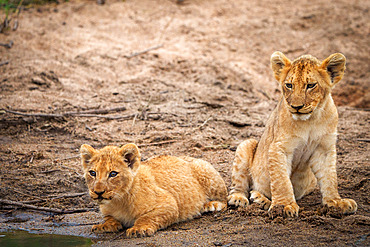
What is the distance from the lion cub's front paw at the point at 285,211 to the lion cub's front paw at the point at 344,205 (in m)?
0.41

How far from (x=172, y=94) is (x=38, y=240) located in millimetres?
4935

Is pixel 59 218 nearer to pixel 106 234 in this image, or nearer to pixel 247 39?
pixel 106 234

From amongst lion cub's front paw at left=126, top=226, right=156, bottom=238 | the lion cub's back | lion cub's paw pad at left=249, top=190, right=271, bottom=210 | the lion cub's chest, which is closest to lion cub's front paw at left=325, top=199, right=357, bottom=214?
the lion cub's chest

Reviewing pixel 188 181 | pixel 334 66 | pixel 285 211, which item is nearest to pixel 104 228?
pixel 188 181

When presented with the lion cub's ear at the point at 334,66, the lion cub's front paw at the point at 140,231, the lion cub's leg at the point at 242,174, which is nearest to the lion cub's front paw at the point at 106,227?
the lion cub's front paw at the point at 140,231

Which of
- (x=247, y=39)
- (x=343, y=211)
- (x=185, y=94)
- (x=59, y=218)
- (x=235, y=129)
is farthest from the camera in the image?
(x=247, y=39)

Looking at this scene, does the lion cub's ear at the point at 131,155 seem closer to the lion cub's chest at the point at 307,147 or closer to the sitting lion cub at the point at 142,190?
the sitting lion cub at the point at 142,190

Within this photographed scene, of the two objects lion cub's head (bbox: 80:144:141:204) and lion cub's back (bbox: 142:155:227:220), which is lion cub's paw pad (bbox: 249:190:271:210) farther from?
lion cub's head (bbox: 80:144:141:204)

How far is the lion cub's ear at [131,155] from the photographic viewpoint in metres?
5.08

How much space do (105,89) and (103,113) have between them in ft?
3.63

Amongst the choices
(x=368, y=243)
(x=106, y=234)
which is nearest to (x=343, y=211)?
(x=368, y=243)

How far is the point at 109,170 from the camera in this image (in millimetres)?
4910

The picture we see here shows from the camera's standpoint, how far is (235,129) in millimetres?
8219

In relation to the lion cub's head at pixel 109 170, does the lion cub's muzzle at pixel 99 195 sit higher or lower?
lower
